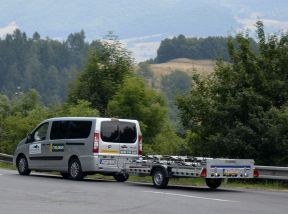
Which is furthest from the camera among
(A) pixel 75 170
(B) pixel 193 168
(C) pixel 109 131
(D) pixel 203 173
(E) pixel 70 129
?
(E) pixel 70 129

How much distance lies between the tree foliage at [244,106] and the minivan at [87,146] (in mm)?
4905

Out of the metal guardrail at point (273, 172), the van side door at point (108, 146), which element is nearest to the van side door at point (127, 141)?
the van side door at point (108, 146)

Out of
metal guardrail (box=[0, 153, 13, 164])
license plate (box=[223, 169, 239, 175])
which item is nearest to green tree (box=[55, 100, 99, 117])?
metal guardrail (box=[0, 153, 13, 164])

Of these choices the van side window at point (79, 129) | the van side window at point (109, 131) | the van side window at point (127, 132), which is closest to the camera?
the van side window at point (109, 131)

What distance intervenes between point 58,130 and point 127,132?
223cm

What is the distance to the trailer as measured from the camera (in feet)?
59.8

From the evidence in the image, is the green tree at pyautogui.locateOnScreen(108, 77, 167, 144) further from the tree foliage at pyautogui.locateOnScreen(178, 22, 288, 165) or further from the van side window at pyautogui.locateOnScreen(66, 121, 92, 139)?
the van side window at pyautogui.locateOnScreen(66, 121, 92, 139)

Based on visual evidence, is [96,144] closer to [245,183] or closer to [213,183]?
[213,183]

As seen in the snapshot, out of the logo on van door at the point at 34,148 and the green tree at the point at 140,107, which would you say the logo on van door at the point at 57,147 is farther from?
the green tree at the point at 140,107

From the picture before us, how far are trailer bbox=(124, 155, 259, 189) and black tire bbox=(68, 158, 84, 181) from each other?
1.97 m

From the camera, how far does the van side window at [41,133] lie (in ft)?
76.9

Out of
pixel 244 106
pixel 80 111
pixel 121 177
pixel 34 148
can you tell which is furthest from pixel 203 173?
pixel 80 111

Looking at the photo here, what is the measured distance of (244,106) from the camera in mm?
26625

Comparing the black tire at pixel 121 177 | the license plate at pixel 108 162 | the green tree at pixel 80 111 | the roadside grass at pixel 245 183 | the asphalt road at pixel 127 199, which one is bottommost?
the asphalt road at pixel 127 199
